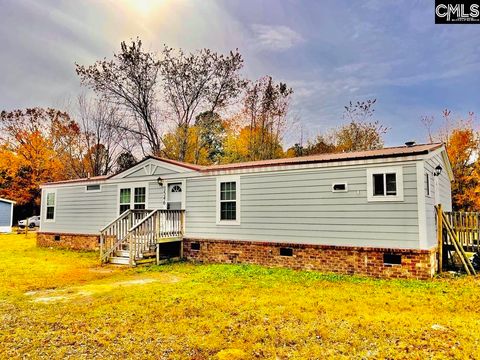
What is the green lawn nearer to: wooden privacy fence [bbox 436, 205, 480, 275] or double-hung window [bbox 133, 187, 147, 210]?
wooden privacy fence [bbox 436, 205, 480, 275]

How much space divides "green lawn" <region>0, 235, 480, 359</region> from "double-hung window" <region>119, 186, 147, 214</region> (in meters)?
4.46

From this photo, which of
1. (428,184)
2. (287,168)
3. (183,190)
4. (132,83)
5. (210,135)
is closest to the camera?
(428,184)

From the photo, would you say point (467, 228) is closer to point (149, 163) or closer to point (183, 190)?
point (183, 190)

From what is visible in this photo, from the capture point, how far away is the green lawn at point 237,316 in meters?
4.14

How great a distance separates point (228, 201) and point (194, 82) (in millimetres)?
16586

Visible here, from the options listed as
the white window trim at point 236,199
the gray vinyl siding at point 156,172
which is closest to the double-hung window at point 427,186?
the white window trim at point 236,199

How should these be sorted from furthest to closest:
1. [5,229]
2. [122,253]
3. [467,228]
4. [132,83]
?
[5,229], [132,83], [122,253], [467,228]

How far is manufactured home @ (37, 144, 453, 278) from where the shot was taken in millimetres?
8203

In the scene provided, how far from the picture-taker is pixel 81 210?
1557cm

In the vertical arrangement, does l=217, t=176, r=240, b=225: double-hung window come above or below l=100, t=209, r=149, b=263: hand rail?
above

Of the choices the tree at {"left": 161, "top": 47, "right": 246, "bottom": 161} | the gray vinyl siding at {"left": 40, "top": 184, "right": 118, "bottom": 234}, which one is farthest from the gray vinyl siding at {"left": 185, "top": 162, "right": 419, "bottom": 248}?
the tree at {"left": 161, "top": 47, "right": 246, "bottom": 161}

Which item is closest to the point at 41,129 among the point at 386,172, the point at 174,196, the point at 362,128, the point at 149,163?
the point at 149,163

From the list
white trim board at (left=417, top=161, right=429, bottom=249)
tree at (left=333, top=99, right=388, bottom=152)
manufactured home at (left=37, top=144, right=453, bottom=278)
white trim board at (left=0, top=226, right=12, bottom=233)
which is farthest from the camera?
tree at (left=333, top=99, right=388, bottom=152)

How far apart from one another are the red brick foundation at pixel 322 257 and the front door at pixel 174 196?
1.44 metres
